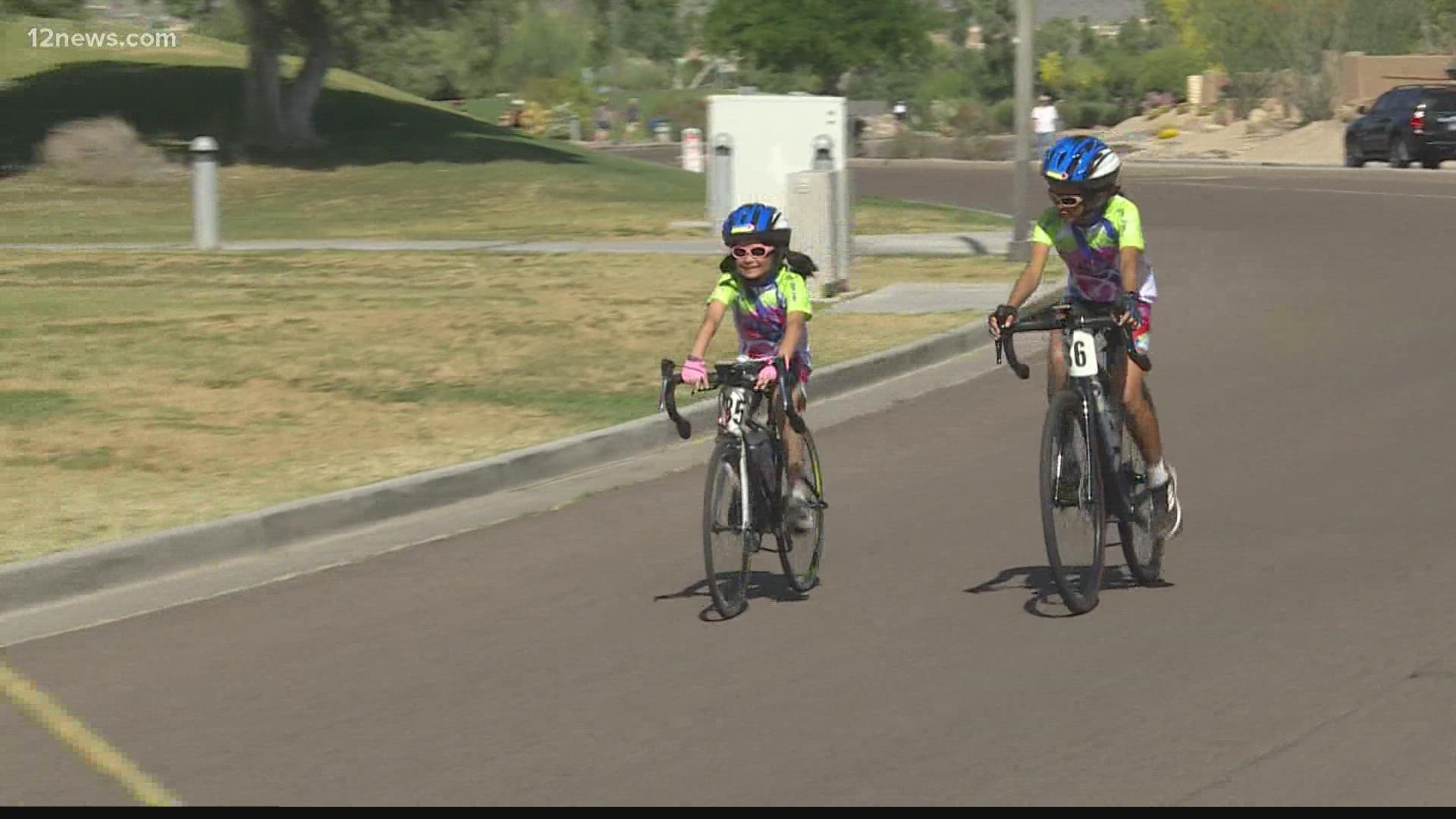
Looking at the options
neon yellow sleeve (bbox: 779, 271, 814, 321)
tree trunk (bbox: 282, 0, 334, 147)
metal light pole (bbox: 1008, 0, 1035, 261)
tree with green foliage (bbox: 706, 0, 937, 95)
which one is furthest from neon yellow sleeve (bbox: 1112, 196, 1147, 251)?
tree with green foliage (bbox: 706, 0, 937, 95)

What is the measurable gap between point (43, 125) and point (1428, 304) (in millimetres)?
31779

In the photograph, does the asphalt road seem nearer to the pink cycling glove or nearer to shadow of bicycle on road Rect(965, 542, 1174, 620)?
shadow of bicycle on road Rect(965, 542, 1174, 620)

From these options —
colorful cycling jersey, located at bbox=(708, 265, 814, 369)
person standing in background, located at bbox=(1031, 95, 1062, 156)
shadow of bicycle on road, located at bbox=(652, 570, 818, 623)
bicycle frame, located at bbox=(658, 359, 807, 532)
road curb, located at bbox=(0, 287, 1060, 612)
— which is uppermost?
person standing in background, located at bbox=(1031, 95, 1062, 156)

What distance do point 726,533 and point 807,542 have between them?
626 millimetres

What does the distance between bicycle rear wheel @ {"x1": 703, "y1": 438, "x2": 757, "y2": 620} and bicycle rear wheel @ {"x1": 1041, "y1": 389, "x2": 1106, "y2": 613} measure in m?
1.15

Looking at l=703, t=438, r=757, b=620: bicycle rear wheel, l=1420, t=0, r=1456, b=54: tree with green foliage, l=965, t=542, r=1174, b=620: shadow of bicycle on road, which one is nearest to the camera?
l=703, t=438, r=757, b=620: bicycle rear wheel

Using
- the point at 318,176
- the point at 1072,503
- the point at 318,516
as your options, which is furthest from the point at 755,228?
the point at 318,176

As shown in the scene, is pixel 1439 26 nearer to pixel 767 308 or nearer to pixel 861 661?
pixel 767 308

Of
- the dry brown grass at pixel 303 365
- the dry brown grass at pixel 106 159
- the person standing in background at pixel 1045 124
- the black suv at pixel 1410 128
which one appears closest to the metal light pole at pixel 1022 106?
the dry brown grass at pixel 303 365

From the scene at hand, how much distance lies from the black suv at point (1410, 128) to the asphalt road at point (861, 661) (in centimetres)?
3455

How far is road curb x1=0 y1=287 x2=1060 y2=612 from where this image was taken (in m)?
9.74

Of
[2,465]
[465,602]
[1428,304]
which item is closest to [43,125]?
[1428,304]

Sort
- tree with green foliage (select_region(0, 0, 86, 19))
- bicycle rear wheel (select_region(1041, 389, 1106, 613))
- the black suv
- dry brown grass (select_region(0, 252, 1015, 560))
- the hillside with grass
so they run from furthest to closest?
the black suv, tree with green foliage (select_region(0, 0, 86, 19)), the hillside with grass, dry brown grass (select_region(0, 252, 1015, 560)), bicycle rear wheel (select_region(1041, 389, 1106, 613))

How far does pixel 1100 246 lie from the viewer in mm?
9188
